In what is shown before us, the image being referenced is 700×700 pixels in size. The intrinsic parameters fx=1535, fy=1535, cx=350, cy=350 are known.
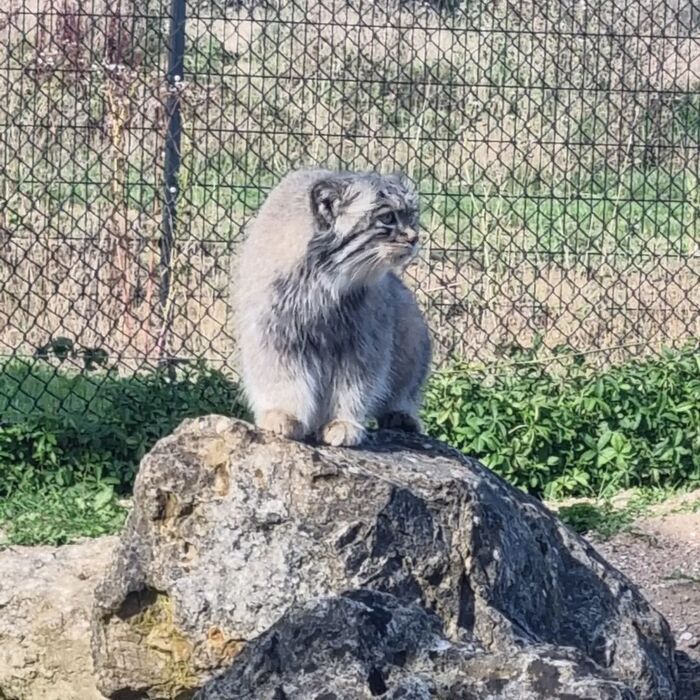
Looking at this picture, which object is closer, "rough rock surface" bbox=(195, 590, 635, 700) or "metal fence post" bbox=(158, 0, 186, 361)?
"rough rock surface" bbox=(195, 590, 635, 700)

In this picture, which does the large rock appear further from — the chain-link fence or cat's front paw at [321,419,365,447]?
the chain-link fence

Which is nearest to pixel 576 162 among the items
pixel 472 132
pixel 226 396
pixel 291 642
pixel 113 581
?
pixel 472 132

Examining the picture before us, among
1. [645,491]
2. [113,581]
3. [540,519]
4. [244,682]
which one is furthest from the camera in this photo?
[645,491]

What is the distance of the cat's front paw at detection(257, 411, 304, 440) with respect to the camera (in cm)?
504

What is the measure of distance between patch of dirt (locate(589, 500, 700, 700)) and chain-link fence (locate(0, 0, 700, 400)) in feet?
5.17

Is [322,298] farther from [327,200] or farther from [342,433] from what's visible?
[342,433]

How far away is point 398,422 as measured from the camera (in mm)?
5855

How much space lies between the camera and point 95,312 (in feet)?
27.3

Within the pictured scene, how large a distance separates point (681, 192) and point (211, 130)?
8.87 ft

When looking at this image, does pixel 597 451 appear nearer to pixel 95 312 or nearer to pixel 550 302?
pixel 550 302

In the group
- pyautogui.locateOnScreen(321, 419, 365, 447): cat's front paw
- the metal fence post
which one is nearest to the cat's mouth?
pyautogui.locateOnScreen(321, 419, 365, 447): cat's front paw

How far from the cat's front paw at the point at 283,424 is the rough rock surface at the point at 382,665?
53.5 inches

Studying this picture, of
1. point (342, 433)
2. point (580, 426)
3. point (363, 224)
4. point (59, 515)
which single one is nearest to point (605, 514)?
point (580, 426)

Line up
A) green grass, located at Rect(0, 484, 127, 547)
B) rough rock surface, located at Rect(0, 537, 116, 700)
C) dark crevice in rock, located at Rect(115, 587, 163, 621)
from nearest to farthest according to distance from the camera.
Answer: dark crevice in rock, located at Rect(115, 587, 163, 621), rough rock surface, located at Rect(0, 537, 116, 700), green grass, located at Rect(0, 484, 127, 547)
